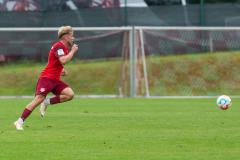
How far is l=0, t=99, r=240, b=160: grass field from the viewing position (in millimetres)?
10641

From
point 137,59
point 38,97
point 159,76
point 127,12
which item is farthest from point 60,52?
point 127,12

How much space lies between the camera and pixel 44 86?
47.9ft

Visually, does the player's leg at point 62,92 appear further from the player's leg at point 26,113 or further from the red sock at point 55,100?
the player's leg at point 26,113

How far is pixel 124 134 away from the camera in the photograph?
517 inches

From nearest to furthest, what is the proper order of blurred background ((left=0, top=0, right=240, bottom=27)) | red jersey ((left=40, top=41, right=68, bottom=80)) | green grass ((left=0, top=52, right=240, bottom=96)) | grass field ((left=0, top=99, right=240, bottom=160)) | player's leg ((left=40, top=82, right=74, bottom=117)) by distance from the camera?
1. grass field ((left=0, top=99, right=240, bottom=160))
2. red jersey ((left=40, top=41, right=68, bottom=80))
3. player's leg ((left=40, top=82, right=74, bottom=117))
4. green grass ((left=0, top=52, right=240, bottom=96))
5. blurred background ((left=0, top=0, right=240, bottom=27))

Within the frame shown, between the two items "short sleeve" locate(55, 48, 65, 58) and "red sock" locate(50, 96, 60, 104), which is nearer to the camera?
"short sleeve" locate(55, 48, 65, 58)

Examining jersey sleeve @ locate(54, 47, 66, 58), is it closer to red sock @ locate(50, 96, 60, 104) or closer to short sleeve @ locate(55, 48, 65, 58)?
short sleeve @ locate(55, 48, 65, 58)

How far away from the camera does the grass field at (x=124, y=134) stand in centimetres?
1064

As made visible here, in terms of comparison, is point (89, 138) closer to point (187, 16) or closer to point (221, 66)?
point (221, 66)

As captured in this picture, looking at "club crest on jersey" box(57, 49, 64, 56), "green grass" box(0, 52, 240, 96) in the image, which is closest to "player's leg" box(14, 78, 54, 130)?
"club crest on jersey" box(57, 49, 64, 56)

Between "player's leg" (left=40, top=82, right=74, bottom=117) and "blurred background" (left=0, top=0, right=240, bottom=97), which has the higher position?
"player's leg" (left=40, top=82, right=74, bottom=117)

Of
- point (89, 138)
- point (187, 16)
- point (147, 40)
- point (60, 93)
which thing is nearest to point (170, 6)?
point (187, 16)

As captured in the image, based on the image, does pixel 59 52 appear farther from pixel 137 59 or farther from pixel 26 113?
pixel 137 59

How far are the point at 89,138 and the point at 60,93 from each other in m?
3.00
